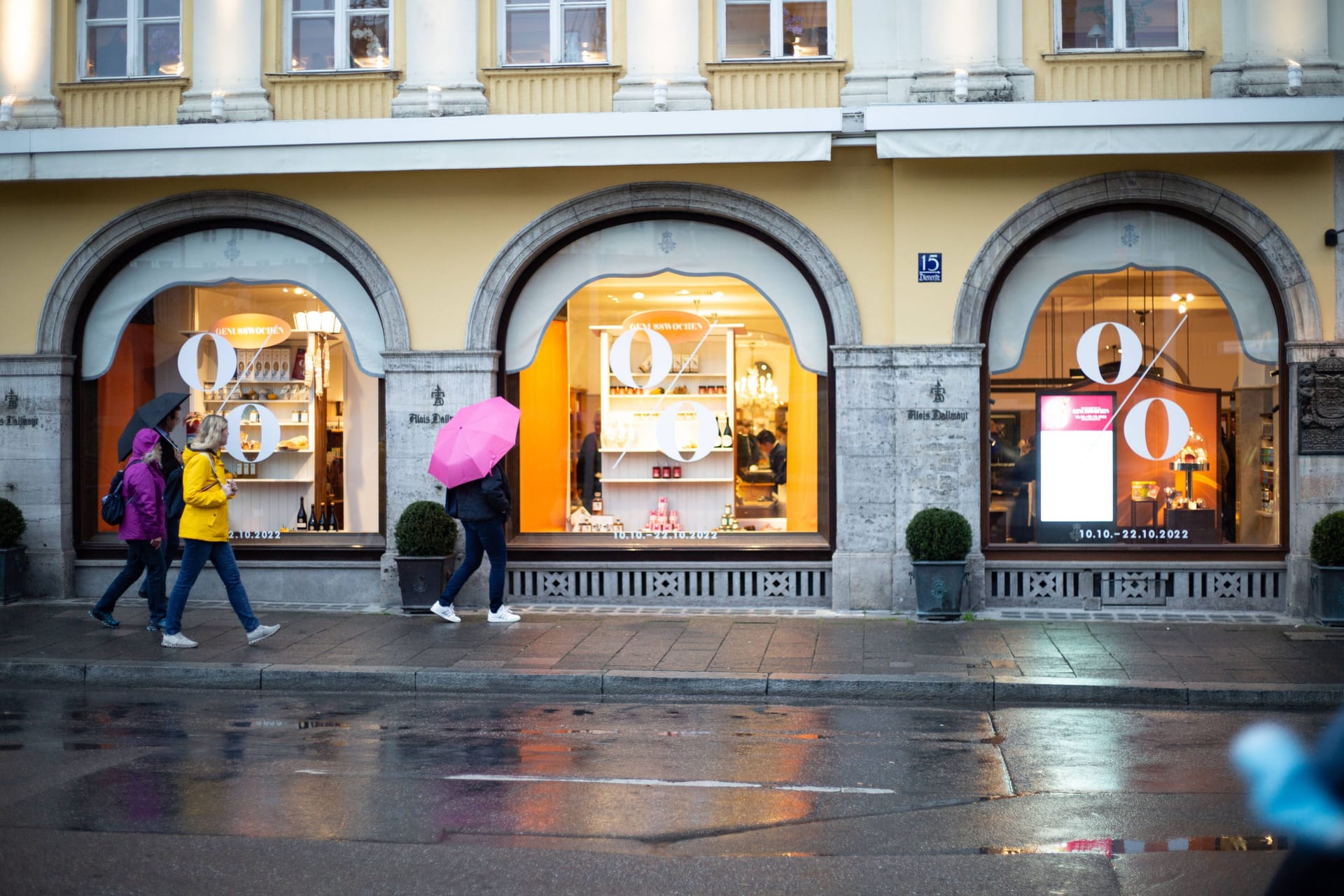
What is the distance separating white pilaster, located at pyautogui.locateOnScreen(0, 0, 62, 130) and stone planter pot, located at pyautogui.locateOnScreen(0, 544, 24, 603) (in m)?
4.52

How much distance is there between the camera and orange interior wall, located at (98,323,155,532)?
14.4 m

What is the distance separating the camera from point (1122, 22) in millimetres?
12812

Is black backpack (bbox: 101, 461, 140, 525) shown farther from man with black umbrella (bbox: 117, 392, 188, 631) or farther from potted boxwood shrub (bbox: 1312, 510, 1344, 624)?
potted boxwood shrub (bbox: 1312, 510, 1344, 624)

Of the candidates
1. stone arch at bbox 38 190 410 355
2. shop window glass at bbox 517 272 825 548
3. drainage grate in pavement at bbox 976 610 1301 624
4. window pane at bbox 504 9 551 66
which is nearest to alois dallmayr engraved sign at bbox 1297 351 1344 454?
drainage grate in pavement at bbox 976 610 1301 624

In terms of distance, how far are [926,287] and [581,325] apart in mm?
3662

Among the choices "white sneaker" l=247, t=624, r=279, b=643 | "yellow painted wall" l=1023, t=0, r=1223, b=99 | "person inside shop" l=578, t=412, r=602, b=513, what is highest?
"yellow painted wall" l=1023, t=0, r=1223, b=99

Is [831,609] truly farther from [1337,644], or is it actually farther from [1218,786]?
[1218,786]

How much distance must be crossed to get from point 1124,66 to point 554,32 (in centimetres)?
572

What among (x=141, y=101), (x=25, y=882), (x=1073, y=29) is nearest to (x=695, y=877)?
(x=25, y=882)

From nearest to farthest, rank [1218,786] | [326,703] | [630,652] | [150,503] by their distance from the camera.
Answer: [1218,786] → [326,703] → [630,652] → [150,503]

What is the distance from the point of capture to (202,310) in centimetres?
1431

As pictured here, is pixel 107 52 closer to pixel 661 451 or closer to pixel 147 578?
pixel 147 578

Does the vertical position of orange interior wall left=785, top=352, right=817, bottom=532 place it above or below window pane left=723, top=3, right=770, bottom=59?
below

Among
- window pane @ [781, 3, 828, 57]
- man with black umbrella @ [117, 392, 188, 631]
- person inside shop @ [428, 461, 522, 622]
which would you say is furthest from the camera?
window pane @ [781, 3, 828, 57]
